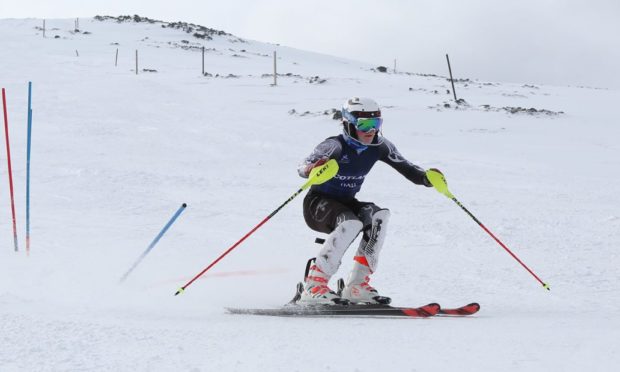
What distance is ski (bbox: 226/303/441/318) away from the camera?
15.3 feet

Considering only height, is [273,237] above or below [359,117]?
below

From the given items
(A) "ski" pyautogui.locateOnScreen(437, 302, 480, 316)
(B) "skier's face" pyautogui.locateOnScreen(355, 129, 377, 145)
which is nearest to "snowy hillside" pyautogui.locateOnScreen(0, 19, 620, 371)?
(A) "ski" pyautogui.locateOnScreen(437, 302, 480, 316)

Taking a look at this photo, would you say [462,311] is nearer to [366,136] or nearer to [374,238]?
[374,238]

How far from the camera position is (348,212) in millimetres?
5152

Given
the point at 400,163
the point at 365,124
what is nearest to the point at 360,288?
the point at 400,163

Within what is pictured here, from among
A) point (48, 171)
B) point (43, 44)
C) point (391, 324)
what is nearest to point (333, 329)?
point (391, 324)

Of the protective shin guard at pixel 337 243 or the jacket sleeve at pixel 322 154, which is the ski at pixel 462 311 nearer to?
the protective shin guard at pixel 337 243

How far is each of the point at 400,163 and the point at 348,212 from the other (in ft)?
2.66

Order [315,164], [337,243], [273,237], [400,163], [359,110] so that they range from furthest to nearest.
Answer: [273,237] < [400,163] < [359,110] < [315,164] < [337,243]

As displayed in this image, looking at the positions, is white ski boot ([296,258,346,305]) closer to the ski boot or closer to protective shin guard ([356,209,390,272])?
the ski boot

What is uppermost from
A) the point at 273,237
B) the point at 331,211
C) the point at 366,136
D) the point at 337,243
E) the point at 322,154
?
the point at 366,136

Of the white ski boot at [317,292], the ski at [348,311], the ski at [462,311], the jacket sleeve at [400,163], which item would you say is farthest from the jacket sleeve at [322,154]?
the ski at [462,311]

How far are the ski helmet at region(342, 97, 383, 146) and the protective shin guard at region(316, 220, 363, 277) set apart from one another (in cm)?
73

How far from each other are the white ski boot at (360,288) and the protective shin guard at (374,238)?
0.16ft
